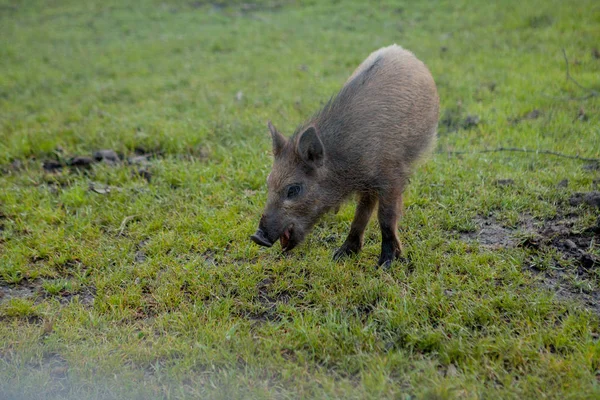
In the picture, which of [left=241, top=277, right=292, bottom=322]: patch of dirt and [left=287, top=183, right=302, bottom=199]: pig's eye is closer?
[left=241, top=277, right=292, bottom=322]: patch of dirt

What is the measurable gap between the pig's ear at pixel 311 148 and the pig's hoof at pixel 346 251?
0.75 m

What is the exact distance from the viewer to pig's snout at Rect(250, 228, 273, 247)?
11.7ft

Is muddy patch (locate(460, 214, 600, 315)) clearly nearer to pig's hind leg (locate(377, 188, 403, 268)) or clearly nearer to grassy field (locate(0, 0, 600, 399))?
grassy field (locate(0, 0, 600, 399))

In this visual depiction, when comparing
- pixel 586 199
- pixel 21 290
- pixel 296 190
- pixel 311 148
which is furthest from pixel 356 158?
pixel 21 290

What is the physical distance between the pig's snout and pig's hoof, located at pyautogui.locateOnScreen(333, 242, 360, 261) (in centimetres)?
79

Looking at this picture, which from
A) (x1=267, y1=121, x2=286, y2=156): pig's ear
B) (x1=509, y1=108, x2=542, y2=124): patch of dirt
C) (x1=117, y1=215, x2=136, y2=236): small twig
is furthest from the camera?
(x1=509, y1=108, x2=542, y2=124): patch of dirt

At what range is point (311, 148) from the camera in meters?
3.79

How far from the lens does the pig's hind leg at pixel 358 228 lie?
4188mm

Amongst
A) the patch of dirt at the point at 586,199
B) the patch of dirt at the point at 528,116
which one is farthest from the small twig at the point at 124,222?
the patch of dirt at the point at 528,116

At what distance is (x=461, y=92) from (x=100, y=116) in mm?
5048

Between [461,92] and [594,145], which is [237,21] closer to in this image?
[461,92]

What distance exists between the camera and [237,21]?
44.1 feet

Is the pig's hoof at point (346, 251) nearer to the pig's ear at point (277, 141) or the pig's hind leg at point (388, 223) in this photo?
the pig's hind leg at point (388, 223)

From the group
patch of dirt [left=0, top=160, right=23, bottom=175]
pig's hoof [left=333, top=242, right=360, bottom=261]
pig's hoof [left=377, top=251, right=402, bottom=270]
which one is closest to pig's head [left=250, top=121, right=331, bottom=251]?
pig's hoof [left=333, top=242, right=360, bottom=261]
